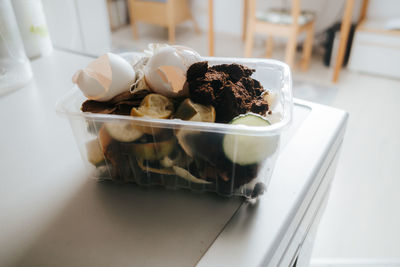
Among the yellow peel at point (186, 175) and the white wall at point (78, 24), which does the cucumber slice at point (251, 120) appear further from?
the white wall at point (78, 24)

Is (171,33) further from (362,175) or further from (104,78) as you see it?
(104,78)

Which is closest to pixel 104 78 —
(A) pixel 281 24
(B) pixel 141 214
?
(B) pixel 141 214

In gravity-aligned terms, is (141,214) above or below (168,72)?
below

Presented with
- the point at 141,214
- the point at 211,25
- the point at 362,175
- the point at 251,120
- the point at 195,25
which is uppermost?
the point at 251,120

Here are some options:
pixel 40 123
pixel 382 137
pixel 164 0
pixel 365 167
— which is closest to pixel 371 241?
pixel 365 167

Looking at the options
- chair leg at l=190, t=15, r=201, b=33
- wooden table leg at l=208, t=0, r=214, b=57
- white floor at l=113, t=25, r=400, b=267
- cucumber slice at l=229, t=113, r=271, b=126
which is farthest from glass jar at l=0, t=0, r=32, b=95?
chair leg at l=190, t=15, r=201, b=33

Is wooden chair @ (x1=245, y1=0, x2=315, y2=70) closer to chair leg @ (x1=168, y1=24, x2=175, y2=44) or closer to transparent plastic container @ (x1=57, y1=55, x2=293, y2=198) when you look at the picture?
chair leg @ (x1=168, y1=24, x2=175, y2=44)

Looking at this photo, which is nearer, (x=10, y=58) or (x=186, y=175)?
(x=186, y=175)
